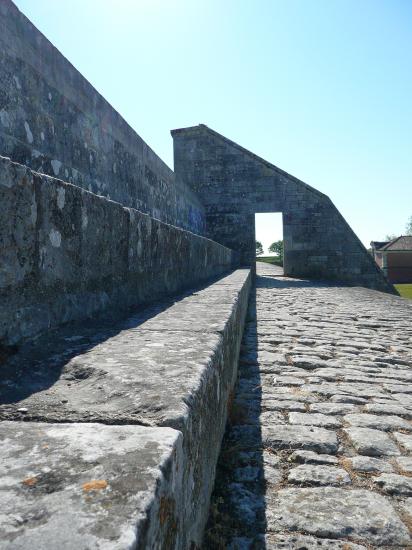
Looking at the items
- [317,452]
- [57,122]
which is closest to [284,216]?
[57,122]

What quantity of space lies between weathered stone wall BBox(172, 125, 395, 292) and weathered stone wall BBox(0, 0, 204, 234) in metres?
10.5

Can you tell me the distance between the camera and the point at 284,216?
16.9m

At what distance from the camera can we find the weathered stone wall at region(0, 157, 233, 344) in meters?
1.54

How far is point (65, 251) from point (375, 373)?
2.62 meters

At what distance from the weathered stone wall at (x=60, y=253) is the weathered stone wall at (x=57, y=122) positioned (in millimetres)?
1068

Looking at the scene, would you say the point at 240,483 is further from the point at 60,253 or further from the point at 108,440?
the point at 60,253

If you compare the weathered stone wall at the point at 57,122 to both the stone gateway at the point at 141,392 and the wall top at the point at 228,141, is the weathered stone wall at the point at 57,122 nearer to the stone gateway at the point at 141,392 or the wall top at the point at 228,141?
the stone gateway at the point at 141,392

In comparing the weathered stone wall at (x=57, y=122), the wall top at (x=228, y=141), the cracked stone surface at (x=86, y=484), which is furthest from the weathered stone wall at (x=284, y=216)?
the cracked stone surface at (x=86, y=484)

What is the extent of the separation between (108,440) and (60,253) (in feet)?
3.74

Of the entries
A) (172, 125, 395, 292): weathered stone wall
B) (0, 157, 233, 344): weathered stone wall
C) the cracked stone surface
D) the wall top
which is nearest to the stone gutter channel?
the cracked stone surface

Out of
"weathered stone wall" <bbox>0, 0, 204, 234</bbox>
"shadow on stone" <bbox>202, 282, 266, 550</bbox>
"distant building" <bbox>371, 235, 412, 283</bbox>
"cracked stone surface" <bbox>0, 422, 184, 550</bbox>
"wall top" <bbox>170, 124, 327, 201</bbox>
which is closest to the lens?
"cracked stone surface" <bbox>0, 422, 184, 550</bbox>

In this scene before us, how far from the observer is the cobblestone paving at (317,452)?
1.49 m

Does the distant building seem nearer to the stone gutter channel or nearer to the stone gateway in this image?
the stone gateway

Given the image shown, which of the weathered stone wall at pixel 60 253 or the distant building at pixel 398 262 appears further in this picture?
the distant building at pixel 398 262
